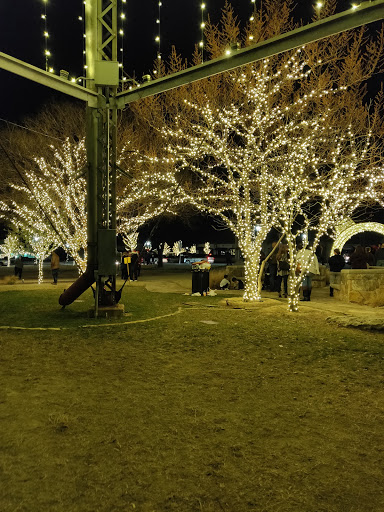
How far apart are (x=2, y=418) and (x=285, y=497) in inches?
99.3

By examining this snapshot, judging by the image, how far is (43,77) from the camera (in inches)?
335

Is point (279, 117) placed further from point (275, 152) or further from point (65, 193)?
point (65, 193)

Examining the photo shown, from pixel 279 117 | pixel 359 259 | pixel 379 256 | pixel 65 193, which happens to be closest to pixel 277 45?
pixel 279 117

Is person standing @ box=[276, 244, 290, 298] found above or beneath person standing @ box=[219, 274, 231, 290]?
above

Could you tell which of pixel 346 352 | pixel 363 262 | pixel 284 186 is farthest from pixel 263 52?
pixel 363 262

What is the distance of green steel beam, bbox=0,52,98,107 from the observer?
25.8 ft

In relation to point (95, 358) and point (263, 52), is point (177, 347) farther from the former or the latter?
point (263, 52)

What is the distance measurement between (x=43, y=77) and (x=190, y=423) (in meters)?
7.35

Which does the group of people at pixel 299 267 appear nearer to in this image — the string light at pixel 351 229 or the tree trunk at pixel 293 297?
the tree trunk at pixel 293 297

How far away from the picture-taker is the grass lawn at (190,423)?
9.17 feet

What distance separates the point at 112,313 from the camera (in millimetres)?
9664

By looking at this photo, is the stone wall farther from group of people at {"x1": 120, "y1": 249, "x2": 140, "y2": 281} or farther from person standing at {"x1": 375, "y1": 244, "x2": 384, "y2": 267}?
group of people at {"x1": 120, "y1": 249, "x2": 140, "y2": 281}

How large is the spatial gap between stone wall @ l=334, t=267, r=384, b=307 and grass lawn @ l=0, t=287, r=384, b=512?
18.6 ft

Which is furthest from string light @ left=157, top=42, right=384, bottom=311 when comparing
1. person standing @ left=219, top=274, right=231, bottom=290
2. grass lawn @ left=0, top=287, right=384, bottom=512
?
grass lawn @ left=0, top=287, right=384, bottom=512
